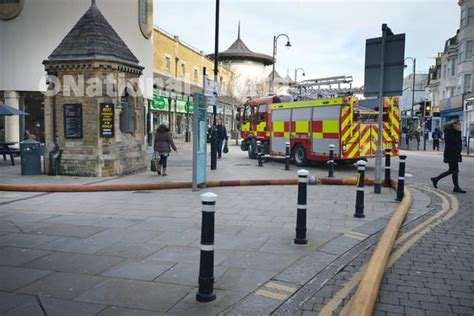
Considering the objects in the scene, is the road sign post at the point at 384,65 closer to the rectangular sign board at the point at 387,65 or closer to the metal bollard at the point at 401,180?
the rectangular sign board at the point at 387,65

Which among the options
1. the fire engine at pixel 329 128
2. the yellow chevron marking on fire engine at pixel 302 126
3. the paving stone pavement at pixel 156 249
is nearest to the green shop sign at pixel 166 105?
the fire engine at pixel 329 128

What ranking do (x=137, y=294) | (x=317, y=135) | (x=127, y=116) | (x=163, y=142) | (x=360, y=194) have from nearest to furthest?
(x=137, y=294) < (x=360, y=194) < (x=163, y=142) < (x=127, y=116) < (x=317, y=135)

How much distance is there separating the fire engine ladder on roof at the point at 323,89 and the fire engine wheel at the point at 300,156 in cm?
256

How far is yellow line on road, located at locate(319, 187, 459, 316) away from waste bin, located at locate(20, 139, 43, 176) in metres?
10.8

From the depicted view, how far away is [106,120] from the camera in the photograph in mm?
12945

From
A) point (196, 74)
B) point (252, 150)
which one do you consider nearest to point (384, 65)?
point (252, 150)

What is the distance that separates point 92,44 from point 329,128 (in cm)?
832

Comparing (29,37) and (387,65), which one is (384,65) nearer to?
(387,65)

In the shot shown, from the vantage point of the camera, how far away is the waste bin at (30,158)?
1306 centimetres

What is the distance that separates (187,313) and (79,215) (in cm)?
473

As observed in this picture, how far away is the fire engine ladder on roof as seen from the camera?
60.1ft

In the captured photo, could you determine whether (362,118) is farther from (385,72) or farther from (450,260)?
(450,260)

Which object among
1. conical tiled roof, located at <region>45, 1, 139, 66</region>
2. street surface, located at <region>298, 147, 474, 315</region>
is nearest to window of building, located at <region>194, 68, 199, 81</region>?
conical tiled roof, located at <region>45, 1, 139, 66</region>

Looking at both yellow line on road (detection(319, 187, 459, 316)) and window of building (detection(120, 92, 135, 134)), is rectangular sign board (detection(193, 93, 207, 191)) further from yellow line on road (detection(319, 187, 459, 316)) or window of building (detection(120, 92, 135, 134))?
yellow line on road (detection(319, 187, 459, 316))
